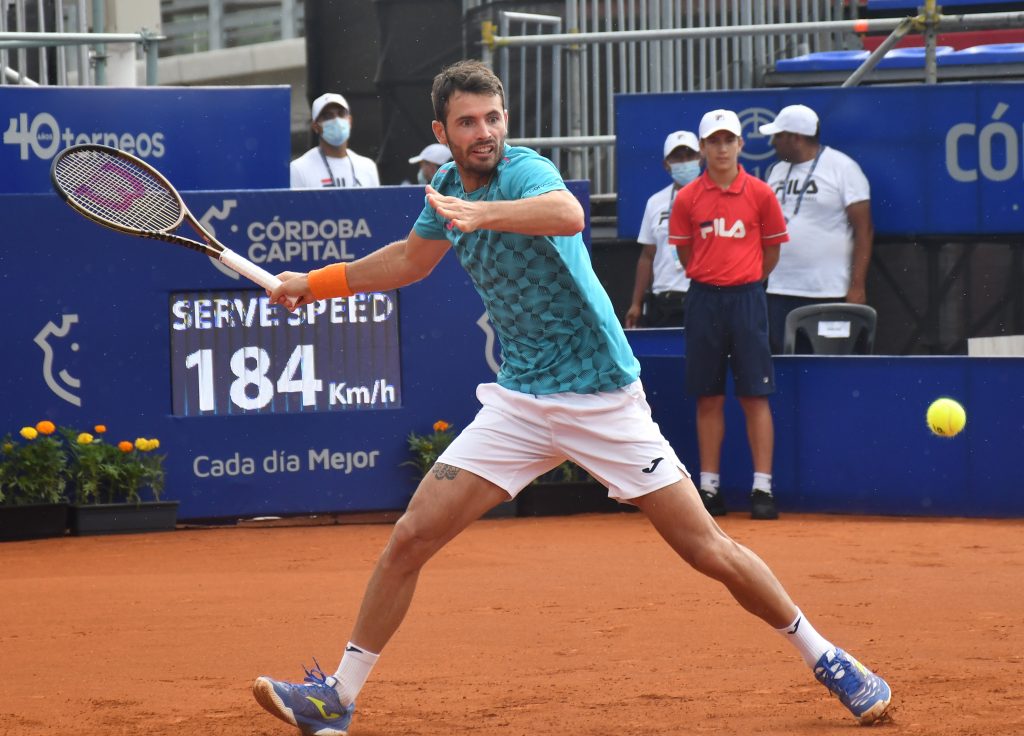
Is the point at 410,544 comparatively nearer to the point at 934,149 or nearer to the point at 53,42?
the point at 934,149

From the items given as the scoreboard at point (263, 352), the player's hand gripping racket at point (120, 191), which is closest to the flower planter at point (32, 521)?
the scoreboard at point (263, 352)

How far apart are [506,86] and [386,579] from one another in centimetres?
808

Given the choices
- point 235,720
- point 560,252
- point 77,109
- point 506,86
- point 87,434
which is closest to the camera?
point 560,252

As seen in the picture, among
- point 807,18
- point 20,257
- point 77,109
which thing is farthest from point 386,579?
point 807,18

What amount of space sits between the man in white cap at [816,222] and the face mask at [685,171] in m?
0.58

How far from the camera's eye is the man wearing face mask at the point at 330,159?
34.9 ft

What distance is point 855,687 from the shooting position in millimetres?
4555

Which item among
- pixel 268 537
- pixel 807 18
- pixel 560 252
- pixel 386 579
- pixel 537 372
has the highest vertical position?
pixel 807 18

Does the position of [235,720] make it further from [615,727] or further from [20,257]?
[20,257]

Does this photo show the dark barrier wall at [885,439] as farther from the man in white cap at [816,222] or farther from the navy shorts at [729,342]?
the man in white cap at [816,222]

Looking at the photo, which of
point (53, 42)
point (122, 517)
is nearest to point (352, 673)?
point (122, 517)

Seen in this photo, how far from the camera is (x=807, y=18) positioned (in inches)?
509

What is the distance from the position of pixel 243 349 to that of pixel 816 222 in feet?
11.4

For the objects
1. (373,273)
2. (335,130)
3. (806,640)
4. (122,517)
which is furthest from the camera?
(335,130)
